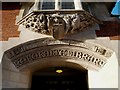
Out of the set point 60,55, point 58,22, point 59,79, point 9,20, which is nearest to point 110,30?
point 58,22

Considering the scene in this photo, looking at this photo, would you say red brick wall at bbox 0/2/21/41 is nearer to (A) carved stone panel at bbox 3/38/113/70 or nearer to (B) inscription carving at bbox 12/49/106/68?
(A) carved stone panel at bbox 3/38/113/70

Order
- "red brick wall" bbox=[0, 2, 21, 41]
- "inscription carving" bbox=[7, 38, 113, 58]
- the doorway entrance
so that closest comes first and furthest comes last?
1. "inscription carving" bbox=[7, 38, 113, 58]
2. "red brick wall" bbox=[0, 2, 21, 41]
3. the doorway entrance

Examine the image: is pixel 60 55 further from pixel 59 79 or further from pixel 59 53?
pixel 59 79

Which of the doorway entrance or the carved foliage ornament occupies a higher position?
the carved foliage ornament

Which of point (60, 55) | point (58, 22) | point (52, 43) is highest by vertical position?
point (58, 22)

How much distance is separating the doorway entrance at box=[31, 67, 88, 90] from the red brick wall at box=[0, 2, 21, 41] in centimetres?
153

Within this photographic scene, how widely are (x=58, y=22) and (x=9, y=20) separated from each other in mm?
1776

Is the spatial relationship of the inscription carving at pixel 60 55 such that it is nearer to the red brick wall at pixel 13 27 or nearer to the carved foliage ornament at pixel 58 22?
the carved foliage ornament at pixel 58 22

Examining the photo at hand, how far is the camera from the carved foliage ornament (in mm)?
8266

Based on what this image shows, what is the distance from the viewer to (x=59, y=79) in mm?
9383

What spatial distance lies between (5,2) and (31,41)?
240cm

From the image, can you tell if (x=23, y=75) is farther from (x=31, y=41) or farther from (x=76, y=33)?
(x=76, y=33)

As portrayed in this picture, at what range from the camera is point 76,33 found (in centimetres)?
841

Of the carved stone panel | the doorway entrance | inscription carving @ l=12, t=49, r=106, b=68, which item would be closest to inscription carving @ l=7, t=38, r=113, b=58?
the carved stone panel
